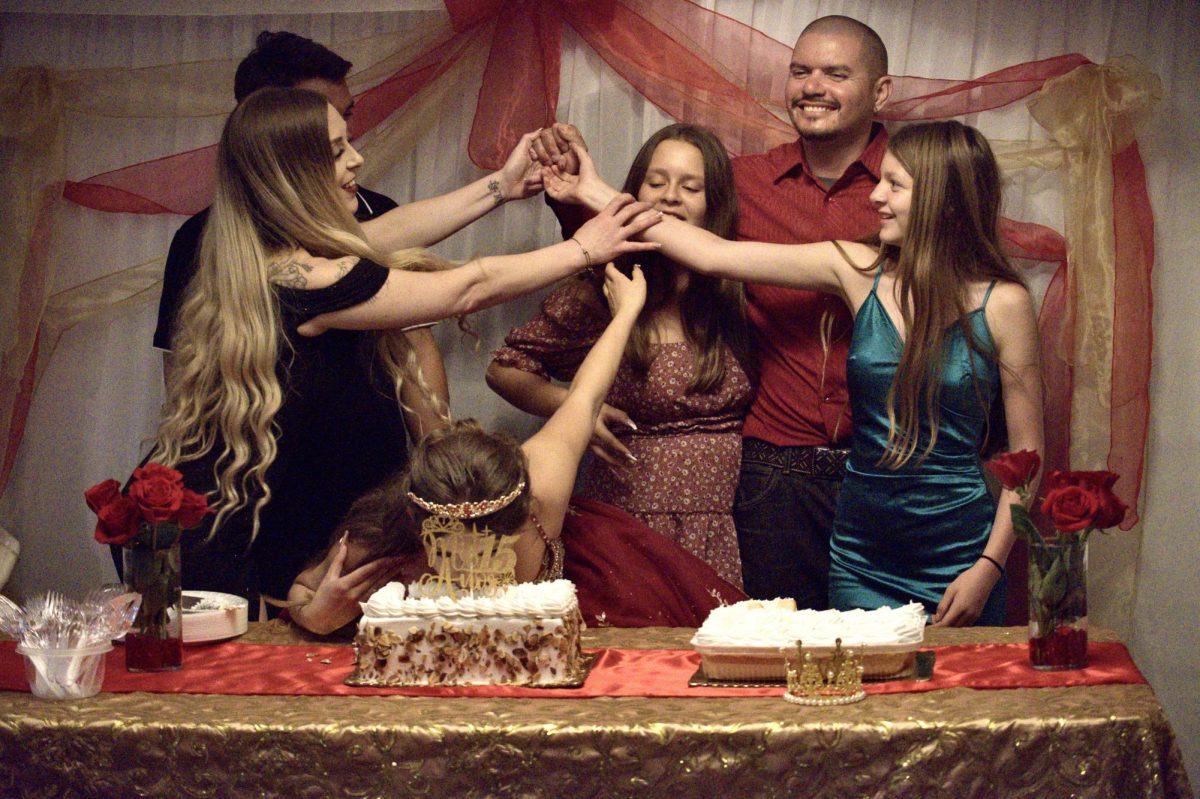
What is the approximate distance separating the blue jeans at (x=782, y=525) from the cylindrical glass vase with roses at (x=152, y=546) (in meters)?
1.46

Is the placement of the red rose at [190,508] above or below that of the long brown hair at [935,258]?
below

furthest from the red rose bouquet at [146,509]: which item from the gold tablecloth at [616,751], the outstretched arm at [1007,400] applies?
the outstretched arm at [1007,400]


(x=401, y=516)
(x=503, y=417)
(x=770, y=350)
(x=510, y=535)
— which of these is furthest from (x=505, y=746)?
(x=503, y=417)

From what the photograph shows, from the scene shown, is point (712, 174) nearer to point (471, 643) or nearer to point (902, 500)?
point (902, 500)

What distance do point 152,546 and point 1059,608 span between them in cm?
142

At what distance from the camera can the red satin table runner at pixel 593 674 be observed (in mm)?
2014

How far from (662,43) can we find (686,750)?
7.22 ft

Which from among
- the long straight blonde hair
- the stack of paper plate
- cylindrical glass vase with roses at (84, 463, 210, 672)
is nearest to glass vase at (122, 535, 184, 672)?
cylindrical glass vase with roses at (84, 463, 210, 672)

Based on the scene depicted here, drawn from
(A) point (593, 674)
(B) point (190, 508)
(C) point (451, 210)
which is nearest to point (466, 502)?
(A) point (593, 674)

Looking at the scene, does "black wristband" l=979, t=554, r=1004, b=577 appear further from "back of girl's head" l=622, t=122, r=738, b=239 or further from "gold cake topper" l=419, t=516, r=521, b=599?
"gold cake topper" l=419, t=516, r=521, b=599

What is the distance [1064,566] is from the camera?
2.13 m

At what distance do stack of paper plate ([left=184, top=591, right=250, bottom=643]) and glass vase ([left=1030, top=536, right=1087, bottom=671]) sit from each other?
133 centimetres

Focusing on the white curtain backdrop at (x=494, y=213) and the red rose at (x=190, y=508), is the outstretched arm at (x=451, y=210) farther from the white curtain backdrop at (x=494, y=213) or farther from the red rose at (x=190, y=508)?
the red rose at (x=190, y=508)

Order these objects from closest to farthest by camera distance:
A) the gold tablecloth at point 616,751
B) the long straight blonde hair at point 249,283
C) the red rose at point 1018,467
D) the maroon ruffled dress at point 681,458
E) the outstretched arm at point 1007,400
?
the gold tablecloth at point 616,751 < the red rose at point 1018,467 < the long straight blonde hair at point 249,283 < the outstretched arm at point 1007,400 < the maroon ruffled dress at point 681,458
